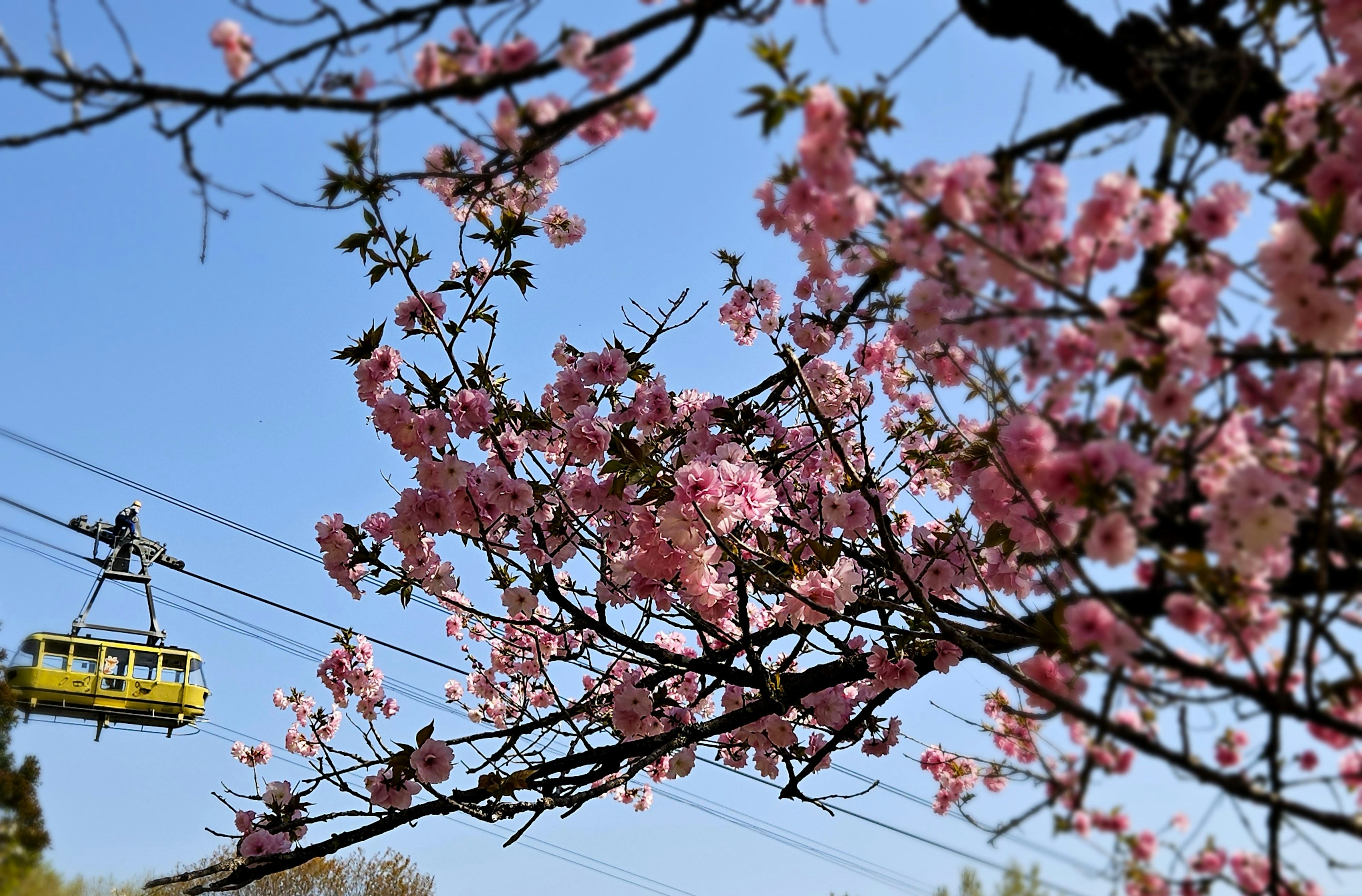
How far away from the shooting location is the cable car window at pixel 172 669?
A: 15484 mm

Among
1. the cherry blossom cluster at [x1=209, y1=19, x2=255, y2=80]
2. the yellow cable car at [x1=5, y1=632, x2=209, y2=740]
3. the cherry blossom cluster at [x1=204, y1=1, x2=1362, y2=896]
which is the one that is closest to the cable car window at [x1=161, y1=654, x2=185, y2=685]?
the yellow cable car at [x1=5, y1=632, x2=209, y2=740]

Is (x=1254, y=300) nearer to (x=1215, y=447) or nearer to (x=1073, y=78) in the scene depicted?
(x=1215, y=447)

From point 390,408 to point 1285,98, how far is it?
8.87 ft

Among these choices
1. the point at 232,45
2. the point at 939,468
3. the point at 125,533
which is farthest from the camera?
the point at 125,533

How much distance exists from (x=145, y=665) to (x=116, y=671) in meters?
0.44

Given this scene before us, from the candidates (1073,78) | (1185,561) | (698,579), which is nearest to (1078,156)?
(1073,78)

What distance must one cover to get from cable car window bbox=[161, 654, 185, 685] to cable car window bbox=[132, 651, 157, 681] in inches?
4.4

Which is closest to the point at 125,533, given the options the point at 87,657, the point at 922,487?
the point at 87,657

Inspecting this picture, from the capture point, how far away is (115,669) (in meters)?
14.9

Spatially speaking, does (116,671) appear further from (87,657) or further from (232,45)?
(232,45)

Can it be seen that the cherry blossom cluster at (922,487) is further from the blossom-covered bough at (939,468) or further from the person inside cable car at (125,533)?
the person inside cable car at (125,533)

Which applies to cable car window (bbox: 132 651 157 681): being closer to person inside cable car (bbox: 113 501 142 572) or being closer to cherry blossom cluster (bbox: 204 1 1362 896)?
person inside cable car (bbox: 113 501 142 572)

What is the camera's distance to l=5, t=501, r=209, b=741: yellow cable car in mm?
12992

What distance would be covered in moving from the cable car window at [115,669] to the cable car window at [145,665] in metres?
0.11
